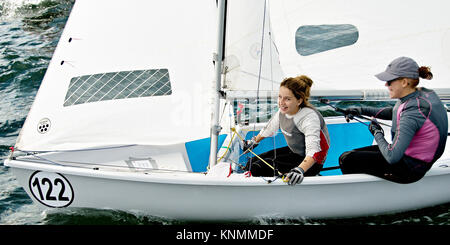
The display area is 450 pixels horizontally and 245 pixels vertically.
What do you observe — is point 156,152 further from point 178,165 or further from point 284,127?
point 284,127

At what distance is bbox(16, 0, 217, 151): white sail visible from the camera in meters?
2.51

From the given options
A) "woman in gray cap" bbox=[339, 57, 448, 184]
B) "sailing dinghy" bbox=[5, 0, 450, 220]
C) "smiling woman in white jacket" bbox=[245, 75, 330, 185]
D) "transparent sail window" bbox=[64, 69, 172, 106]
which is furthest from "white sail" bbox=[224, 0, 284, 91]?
"woman in gray cap" bbox=[339, 57, 448, 184]

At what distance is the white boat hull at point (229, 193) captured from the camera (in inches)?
90.5

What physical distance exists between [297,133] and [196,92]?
701 mm

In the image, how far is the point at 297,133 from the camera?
240 cm

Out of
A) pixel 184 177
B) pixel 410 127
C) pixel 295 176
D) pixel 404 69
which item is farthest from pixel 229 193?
pixel 404 69

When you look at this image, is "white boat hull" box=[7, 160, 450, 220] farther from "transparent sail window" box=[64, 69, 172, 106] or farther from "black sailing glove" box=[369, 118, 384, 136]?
"transparent sail window" box=[64, 69, 172, 106]

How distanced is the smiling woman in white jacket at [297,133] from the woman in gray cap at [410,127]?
1.08 ft

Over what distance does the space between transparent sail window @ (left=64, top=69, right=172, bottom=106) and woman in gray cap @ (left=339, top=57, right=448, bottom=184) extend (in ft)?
4.34

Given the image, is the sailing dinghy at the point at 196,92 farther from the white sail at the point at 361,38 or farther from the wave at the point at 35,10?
the wave at the point at 35,10

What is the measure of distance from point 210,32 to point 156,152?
0.86m
